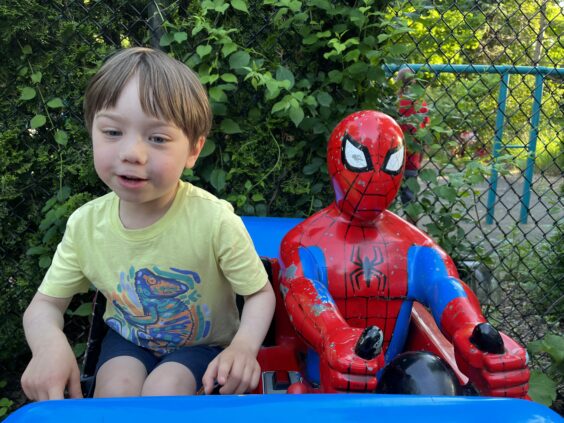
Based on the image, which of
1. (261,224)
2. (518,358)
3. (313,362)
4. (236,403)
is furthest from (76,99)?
(518,358)

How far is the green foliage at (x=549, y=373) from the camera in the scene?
2.20 meters

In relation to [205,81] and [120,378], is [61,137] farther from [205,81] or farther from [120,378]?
[120,378]

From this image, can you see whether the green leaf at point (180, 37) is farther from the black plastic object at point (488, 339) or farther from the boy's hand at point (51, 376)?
the black plastic object at point (488, 339)

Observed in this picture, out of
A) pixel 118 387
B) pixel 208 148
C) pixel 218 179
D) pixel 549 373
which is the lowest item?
pixel 549 373

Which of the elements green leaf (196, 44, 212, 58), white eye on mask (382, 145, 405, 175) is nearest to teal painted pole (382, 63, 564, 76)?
green leaf (196, 44, 212, 58)

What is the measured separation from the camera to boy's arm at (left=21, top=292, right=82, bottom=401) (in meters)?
1.33

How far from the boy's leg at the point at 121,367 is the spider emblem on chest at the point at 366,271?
1.88ft

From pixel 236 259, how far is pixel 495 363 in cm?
64

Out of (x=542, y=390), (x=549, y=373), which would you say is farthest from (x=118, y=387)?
(x=549, y=373)

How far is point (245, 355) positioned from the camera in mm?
1385

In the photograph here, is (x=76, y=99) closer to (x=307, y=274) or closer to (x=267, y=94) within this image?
(x=267, y=94)

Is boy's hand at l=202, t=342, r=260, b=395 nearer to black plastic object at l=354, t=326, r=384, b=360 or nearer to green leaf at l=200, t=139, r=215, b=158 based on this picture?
black plastic object at l=354, t=326, r=384, b=360

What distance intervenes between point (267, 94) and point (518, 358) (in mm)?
1253

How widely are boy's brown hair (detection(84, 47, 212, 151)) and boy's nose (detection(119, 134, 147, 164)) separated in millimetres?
68
